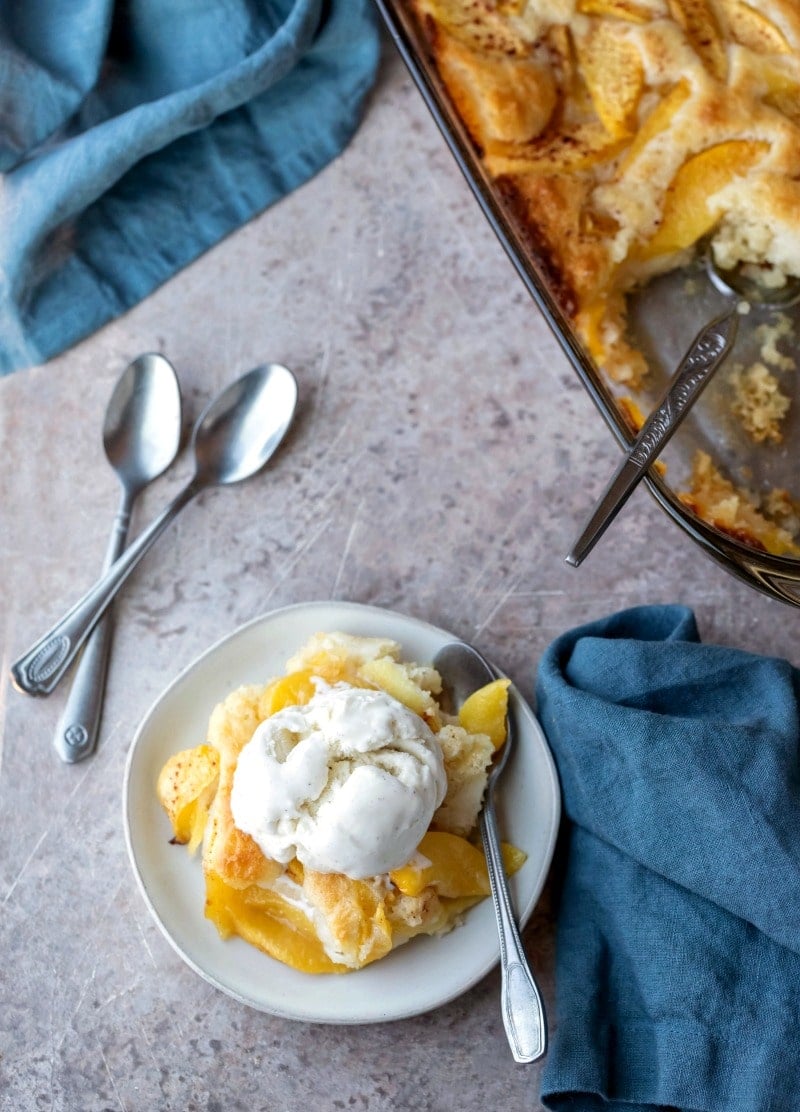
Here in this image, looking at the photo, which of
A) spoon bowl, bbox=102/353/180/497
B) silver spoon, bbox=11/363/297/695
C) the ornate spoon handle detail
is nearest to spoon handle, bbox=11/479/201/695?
silver spoon, bbox=11/363/297/695

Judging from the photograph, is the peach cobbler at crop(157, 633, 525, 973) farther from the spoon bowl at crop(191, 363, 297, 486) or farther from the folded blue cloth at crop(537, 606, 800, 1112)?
the spoon bowl at crop(191, 363, 297, 486)

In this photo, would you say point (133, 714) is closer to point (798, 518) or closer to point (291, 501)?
point (291, 501)

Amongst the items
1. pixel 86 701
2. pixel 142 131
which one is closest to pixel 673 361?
pixel 142 131

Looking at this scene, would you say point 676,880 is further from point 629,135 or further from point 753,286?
point 629,135

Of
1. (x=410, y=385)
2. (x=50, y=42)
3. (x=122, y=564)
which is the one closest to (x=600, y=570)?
(x=410, y=385)

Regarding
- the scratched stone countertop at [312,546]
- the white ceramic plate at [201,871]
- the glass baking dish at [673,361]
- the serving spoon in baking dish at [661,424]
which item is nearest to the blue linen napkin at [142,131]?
the scratched stone countertop at [312,546]
